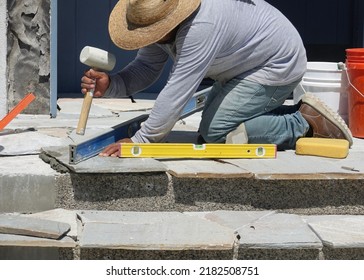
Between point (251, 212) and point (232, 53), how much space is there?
86cm

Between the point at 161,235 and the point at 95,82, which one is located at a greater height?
the point at 95,82

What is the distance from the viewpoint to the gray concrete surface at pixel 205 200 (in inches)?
156

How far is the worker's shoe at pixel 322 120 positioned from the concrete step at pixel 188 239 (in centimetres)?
85

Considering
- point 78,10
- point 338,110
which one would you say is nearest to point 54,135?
point 338,110

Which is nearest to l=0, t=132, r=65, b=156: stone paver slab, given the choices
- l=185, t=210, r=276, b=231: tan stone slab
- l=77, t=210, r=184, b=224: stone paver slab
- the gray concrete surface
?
the gray concrete surface

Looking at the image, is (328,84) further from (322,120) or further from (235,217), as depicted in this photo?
(235,217)

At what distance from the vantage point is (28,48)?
622 cm

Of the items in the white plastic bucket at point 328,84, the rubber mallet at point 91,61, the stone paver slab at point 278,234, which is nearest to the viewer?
the stone paver slab at point 278,234

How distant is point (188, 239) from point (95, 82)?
1.18m

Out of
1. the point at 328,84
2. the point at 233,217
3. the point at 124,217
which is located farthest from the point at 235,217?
the point at 328,84

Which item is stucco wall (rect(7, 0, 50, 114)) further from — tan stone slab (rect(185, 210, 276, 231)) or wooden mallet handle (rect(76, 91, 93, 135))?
tan stone slab (rect(185, 210, 276, 231))

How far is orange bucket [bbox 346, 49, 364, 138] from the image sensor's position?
18.6 feet

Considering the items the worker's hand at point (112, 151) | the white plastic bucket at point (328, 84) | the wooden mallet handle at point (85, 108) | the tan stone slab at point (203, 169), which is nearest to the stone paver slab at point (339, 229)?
the tan stone slab at point (203, 169)

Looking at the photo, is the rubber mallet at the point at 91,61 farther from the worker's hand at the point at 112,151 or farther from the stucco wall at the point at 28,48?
the stucco wall at the point at 28,48
